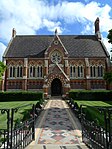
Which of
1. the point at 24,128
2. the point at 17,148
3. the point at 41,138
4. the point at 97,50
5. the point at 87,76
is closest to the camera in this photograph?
the point at 17,148

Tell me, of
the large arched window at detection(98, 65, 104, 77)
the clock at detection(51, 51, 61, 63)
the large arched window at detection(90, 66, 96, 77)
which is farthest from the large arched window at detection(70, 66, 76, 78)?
the large arched window at detection(98, 65, 104, 77)

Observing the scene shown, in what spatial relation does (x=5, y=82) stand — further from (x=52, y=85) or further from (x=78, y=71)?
(x=78, y=71)

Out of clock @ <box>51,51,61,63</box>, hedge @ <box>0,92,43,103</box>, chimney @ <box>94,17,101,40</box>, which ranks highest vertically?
chimney @ <box>94,17,101,40</box>

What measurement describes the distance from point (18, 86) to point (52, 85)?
8142 mm

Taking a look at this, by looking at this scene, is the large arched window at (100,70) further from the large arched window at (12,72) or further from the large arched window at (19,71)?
the large arched window at (12,72)

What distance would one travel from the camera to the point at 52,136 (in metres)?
9.89

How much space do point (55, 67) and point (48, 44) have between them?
372 inches

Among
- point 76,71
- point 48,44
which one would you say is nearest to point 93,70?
point 76,71

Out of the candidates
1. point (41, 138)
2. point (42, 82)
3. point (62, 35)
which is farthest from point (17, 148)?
point (62, 35)

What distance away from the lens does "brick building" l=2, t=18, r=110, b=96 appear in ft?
135

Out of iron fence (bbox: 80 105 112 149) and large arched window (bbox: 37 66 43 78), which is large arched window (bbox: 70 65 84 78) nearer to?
large arched window (bbox: 37 66 43 78)

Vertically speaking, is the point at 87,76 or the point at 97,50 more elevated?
the point at 97,50

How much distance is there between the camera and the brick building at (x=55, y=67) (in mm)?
41281

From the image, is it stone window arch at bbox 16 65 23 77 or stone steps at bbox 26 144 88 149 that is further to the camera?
stone window arch at bbox 16 65 23 77
